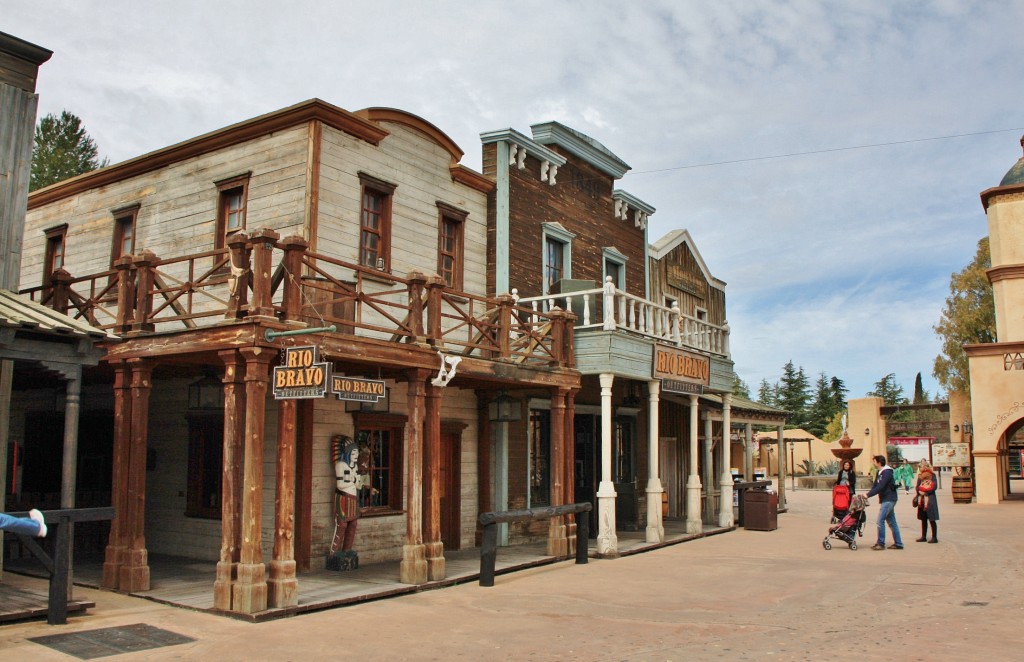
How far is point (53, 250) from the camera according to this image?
16719 millimetres

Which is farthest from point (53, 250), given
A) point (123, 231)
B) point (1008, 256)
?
point (1008, 256)

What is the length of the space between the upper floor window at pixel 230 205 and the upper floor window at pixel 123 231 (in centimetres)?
224

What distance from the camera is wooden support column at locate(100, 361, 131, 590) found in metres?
10.9

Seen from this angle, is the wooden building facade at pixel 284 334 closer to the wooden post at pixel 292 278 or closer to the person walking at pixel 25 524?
the wooden post at pixel 292 278

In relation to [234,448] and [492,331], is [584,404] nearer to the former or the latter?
[492,331]

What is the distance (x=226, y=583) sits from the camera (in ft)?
31.6

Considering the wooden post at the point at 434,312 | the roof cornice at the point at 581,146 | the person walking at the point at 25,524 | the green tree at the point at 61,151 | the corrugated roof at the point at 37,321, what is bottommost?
the person walking at the point at 25,524

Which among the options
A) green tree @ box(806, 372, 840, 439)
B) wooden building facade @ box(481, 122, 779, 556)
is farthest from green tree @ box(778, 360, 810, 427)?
wooden building facade @ box(481, 122, 779, 556)

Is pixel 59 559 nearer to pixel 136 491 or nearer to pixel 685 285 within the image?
pixel 136 491

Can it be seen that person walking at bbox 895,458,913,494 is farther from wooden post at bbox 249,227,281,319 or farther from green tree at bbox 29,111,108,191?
green tree at bbox 29,111,108,191

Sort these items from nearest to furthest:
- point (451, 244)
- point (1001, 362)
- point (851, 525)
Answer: point (451, 244), point (851, 525), point (1001, 362)

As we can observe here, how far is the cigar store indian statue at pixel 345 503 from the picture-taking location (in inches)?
490

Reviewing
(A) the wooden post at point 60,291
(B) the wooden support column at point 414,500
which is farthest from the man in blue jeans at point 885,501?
(A) the wooden post at point 60,291

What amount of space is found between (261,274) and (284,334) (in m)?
0.74
